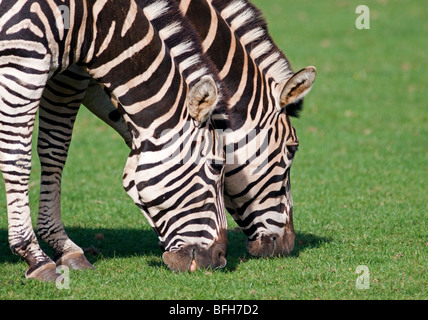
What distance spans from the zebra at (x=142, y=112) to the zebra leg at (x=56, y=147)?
26.9 inches

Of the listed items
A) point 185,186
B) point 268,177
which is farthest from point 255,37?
point 185,186

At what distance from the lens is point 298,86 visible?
23.2 feet

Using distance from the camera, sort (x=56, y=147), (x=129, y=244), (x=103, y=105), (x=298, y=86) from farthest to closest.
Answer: (x=129, y=244) < (x=103, y=105) < (x=56, y=147) < (x=298, y=86)

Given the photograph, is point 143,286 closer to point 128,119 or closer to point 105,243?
point 128,119

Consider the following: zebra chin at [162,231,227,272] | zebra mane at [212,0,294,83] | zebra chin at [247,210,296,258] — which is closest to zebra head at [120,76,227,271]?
zebra chin at [162,231,227,272]

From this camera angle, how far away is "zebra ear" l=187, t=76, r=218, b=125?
20.2 feet

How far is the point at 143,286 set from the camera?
6.32 metres

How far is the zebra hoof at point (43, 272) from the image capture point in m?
6.49

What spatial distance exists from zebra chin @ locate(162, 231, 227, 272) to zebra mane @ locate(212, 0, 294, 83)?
7.09 feet

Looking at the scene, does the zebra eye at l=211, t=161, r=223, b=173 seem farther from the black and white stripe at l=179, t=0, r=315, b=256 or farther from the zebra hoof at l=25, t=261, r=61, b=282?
the zebra hoof at l=25, t=261, r=61, b=282

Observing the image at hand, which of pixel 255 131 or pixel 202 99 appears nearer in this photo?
pixel 202 99

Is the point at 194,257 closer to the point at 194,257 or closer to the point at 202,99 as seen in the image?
the point at 194,257

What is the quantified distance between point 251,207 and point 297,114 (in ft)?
3.72

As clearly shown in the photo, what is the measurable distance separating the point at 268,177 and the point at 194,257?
4.30 feet
